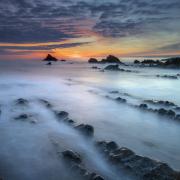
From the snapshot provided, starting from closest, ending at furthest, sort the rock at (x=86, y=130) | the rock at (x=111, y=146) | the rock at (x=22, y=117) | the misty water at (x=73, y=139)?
the misty water at (x=73, y=139), the rock at (x=111, y=146), the rock at (x=86, y=130), the rock at (x=22, y=117)

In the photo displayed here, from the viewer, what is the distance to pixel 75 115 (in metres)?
9.41

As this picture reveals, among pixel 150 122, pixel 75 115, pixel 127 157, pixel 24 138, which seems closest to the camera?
pixel 127 157

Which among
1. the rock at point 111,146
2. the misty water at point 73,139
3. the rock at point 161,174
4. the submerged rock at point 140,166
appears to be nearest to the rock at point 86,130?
the misty water at point 73,139

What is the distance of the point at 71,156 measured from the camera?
5.25m

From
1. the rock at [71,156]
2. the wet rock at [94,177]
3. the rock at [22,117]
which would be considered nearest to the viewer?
the wet rock at [94,177]

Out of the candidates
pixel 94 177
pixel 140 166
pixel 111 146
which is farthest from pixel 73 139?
pixel 140 166

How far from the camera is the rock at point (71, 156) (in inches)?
202

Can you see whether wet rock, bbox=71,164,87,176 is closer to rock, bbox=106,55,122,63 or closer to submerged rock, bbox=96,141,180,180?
submerged rock, bbox=96,141,180,180

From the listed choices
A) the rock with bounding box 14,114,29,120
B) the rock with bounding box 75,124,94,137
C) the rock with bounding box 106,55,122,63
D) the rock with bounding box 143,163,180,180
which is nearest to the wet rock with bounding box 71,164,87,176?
the rock with bounding box 143,163,180,180

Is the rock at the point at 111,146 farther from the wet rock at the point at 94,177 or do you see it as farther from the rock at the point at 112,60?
the rock at the point at 112,60

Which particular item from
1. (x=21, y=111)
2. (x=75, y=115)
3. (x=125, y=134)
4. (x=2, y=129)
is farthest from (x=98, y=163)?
(x=21, y=111)

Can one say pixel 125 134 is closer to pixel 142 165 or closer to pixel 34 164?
pixel 142 165

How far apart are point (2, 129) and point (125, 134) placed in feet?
11.2

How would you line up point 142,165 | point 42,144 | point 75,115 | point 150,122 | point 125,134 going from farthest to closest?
1. point 75,115
2. point 150,122
3. point 125,134
4. point 42,144
5. point 142,165
